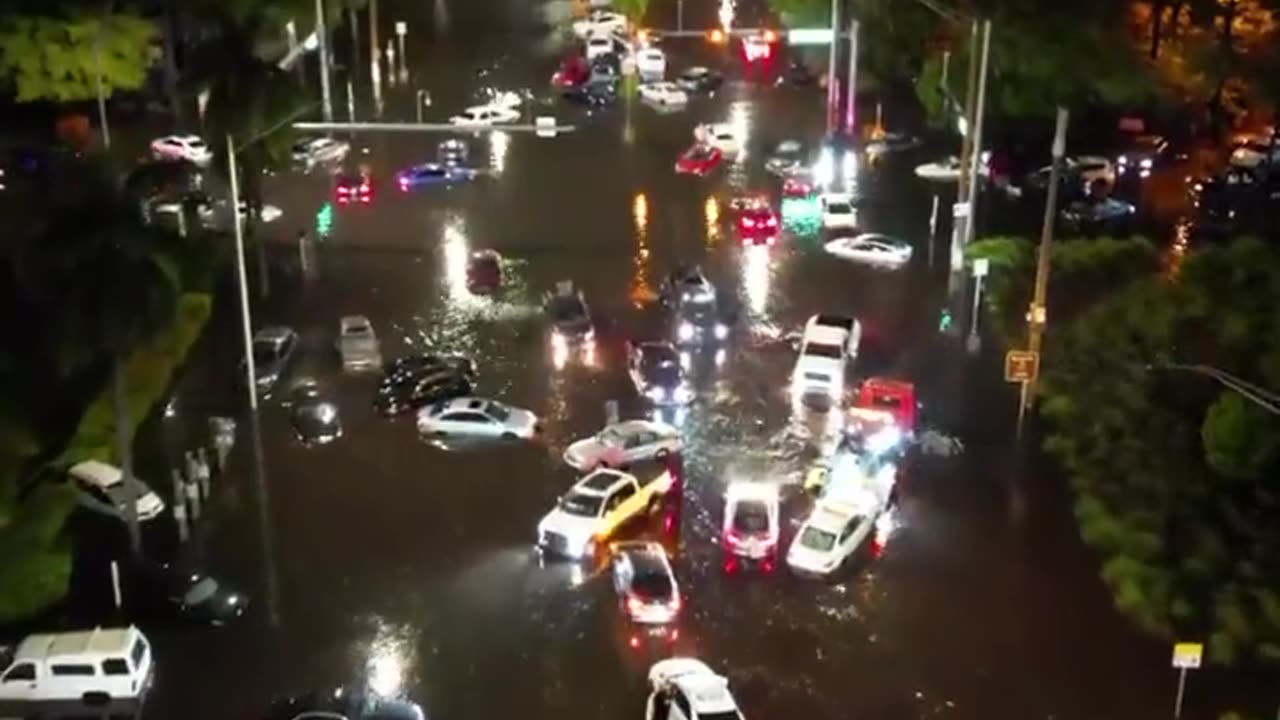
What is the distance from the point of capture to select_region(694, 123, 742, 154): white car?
51.1 m

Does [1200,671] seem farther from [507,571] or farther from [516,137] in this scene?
[516,137]

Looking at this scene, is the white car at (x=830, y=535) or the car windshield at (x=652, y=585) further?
the white car at (x=830, y=535)

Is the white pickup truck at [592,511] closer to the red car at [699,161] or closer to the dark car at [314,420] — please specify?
the dark car at [314,420]

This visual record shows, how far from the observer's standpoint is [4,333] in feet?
83.1

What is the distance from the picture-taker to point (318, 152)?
164ft

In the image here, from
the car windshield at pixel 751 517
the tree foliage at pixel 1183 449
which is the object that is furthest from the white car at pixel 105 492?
the tree foliage at pixel 1183 449

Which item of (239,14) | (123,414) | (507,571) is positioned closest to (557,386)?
(507,571)

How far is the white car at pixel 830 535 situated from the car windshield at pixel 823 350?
250 inches

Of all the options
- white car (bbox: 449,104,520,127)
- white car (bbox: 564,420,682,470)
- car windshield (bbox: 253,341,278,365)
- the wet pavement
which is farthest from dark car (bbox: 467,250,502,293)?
white car (bbox: 449,104,520,127)

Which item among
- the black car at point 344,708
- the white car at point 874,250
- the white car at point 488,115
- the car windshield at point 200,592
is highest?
the white car at point 488,115

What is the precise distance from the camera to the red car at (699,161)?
162 ft

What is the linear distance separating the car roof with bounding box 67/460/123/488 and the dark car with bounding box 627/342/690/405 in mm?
10688

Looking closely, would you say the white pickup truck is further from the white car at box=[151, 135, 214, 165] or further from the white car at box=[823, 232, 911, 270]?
the white car at box=[151, 135, 214, 165]

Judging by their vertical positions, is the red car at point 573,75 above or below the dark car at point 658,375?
above
